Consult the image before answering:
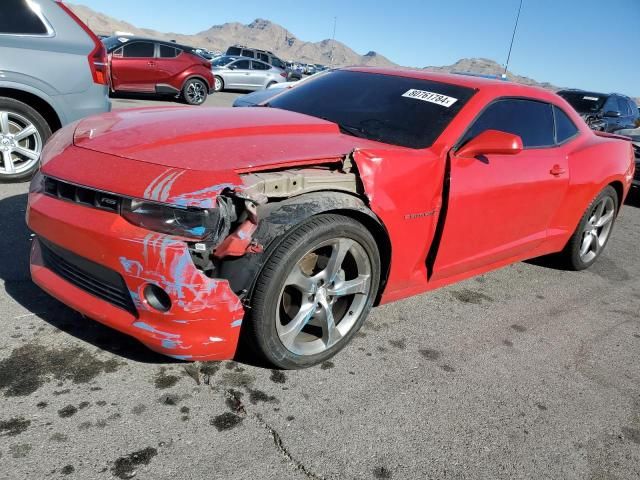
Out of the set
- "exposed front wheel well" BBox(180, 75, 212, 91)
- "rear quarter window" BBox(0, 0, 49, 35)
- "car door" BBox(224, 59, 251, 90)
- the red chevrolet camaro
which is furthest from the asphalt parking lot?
"car door" BBox(224, 59, 251, 90)

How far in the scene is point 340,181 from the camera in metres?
2.45

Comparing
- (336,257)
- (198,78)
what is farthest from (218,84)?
(336,257)

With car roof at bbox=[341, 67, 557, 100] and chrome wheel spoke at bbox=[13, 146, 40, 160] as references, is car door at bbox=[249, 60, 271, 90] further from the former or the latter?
car roof at bbox=[341, 67, 557, 100]

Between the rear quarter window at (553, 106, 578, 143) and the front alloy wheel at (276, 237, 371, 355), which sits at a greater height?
the rear quarter window at (553, 106, 578, 143)

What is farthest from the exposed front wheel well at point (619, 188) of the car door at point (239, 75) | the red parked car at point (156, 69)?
the car door at point (239, 75)

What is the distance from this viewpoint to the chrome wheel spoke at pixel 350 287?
2594 millimetres

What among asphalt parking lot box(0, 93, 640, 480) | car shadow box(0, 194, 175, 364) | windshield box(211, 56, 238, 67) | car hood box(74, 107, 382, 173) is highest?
windshield box(211, 56, 238, 67)

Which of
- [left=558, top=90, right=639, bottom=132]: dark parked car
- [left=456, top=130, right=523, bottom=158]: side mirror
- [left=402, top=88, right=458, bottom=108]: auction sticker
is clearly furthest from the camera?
[left=558, top=90, right=639, bottom=132]: dark parked car

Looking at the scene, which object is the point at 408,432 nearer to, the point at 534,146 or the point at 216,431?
the point at 216,431

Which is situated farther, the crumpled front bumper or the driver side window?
the driver side window

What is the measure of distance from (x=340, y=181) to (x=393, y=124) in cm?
85

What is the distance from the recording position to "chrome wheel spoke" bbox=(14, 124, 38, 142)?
15.2ft

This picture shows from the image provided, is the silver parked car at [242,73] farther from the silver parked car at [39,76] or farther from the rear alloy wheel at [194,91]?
the silver parked car at [39,76]

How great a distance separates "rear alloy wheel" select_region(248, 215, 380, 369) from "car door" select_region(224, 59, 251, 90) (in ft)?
56.9
